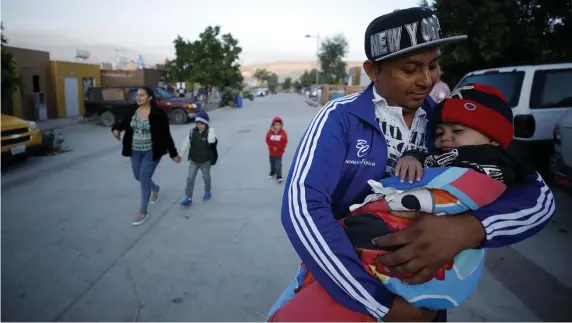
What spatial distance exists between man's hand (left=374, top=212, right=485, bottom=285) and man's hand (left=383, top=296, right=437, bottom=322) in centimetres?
9

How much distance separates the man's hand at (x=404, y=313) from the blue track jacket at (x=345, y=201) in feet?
0.10

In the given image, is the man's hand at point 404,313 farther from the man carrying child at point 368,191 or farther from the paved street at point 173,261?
the paved street at point 173,261

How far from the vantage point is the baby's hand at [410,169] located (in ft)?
3.87

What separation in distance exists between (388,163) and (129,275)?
327 centimetres

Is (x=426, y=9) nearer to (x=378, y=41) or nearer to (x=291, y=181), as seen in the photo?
(x=378, y=41)

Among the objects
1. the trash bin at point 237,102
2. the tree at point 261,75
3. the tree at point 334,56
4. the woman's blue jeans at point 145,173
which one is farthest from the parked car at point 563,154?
the tree at point 261,75

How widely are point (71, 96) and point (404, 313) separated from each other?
26.1 metres

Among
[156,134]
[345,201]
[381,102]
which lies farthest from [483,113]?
[156,134]

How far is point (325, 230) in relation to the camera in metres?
1.08

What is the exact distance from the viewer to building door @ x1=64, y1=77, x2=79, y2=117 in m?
23.2

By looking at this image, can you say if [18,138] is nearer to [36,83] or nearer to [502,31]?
[502,31]

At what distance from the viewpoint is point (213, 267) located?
13.3 ft

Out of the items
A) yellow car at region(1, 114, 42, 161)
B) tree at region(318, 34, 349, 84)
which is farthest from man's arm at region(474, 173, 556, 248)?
tree at region(318, 34, 349, 84)

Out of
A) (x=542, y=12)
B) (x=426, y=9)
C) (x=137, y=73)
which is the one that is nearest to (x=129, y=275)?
(x=426, y=9)
